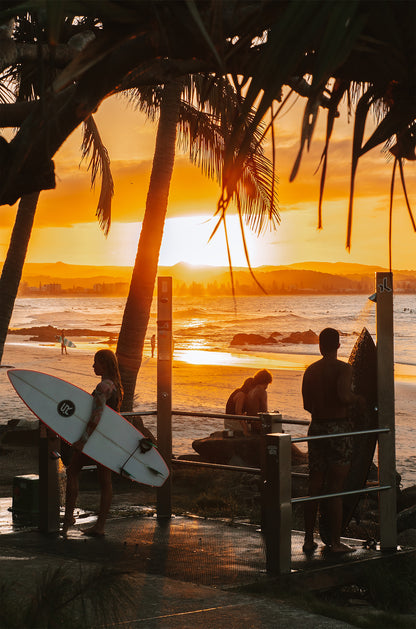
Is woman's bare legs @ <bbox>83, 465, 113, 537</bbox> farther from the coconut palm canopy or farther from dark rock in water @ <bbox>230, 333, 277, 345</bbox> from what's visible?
dark rock in water @ <bbox>230, 333, 277, 345</bbox>

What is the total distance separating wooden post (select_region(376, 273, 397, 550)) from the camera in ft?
21.8

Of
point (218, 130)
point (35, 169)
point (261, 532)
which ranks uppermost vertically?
point (218, 130)

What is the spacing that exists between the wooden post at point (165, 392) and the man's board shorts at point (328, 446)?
1753 millimetres

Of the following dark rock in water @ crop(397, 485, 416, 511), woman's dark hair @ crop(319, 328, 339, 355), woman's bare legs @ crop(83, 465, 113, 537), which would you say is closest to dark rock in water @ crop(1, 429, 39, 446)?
dark rock in water @ crop(397, 485, 416, 511)

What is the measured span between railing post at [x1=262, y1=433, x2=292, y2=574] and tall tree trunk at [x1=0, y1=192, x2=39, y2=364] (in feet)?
28.6

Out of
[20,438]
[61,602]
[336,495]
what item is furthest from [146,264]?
[61,602]

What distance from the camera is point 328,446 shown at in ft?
21.3

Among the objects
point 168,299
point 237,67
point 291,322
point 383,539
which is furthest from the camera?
point 291,322

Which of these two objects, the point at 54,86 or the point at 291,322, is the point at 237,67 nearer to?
the point at 54,86

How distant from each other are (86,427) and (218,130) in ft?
29.7

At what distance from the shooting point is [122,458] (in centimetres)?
727

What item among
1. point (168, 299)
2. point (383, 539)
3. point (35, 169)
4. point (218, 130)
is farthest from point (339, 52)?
point (218, 130)

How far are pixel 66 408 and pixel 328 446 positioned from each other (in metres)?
2.26

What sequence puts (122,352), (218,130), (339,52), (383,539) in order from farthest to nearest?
(218,130), (122,352), (383,539), (339,52)
